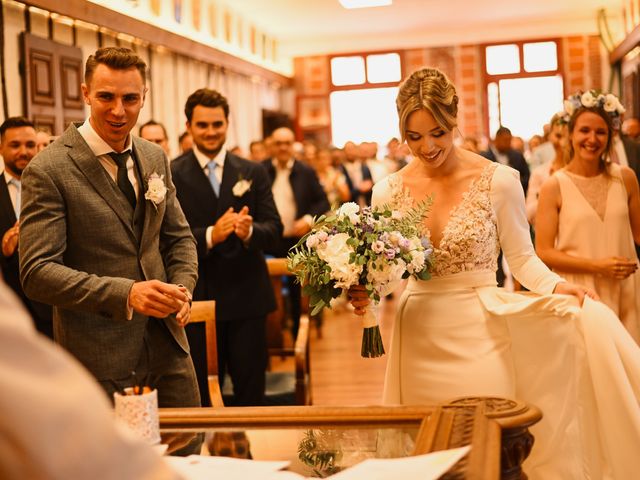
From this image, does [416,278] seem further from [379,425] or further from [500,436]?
[500,436]

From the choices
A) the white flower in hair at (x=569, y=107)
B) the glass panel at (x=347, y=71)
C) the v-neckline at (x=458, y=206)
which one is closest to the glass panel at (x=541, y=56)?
the glass panel at (x=347, y=71)

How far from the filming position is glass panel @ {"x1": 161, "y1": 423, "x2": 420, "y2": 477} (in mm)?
1780

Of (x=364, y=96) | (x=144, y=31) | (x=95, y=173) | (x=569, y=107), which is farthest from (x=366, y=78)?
(x=95, y=173)

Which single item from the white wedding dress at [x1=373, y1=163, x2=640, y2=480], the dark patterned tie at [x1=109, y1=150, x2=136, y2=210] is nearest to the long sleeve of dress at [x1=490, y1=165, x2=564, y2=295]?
the white wedding dress at [x1=373, y1=163, x2=640, y2=480]

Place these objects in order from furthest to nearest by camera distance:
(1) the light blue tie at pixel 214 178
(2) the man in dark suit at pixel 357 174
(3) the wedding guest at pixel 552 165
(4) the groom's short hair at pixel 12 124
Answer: (2) the man in dark suit at pixel 357 174 → (4) the groom's short hair at pixel 12 124 → (3) the wedding guest at pixel 552 165 → (1) the light blue tie at pixel 214 178

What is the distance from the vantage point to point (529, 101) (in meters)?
21.6

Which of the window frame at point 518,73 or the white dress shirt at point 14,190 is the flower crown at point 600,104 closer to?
the white dress shirt at point 14,190

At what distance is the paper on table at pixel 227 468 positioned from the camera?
167 centimetres

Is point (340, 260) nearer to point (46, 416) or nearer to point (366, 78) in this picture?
point (46, 416)

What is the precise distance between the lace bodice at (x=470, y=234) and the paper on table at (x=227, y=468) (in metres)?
1.94

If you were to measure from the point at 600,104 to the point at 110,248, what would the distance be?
2899 mm

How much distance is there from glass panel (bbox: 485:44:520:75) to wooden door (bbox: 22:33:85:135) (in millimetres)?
13501

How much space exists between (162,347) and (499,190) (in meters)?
1.36

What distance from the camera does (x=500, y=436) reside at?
1728 millimetres
